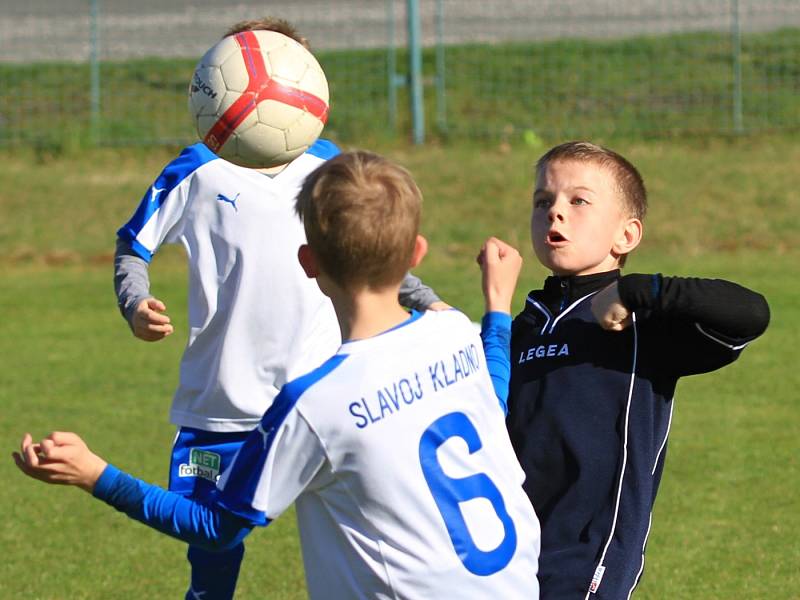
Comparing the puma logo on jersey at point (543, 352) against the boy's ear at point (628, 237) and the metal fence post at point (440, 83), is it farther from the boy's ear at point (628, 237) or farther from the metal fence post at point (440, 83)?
the metal fence post at point (440, 83)

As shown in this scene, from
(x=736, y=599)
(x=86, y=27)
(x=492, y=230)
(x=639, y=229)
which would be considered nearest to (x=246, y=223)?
(x=639, y=229)

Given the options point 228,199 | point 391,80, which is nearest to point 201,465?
point 228,199

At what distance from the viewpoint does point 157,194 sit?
430cm

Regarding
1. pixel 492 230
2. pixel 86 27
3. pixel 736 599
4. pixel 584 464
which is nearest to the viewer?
pixel 584 464

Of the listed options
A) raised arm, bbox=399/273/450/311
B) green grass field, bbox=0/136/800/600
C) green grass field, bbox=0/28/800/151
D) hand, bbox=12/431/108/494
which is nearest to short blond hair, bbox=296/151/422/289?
hand, bbox=12/431/108/494

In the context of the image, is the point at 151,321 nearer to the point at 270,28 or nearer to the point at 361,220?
the point at 270,28

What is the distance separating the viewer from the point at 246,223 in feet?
13.8

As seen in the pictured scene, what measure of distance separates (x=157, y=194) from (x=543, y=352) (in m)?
1.55

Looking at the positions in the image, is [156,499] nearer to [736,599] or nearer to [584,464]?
[584,464]

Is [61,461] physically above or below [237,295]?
above

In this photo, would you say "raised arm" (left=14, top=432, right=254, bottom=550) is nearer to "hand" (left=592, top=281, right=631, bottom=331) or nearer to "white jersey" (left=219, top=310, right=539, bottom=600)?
"white jersey" (left=219, top=310, right=539, bottom=600)

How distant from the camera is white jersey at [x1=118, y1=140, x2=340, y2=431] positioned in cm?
420

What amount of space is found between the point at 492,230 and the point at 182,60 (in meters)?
5.07

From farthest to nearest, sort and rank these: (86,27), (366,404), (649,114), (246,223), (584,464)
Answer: (86,27), (649,114), (246,223), (584,464), (366,404)
